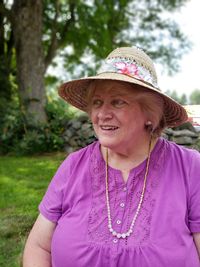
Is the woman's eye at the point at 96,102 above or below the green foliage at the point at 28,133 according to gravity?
above

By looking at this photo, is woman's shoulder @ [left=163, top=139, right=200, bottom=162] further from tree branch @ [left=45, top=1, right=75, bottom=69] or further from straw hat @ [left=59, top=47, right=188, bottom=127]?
tree branch @ [left=45, top=1, right=75, bottom=69]

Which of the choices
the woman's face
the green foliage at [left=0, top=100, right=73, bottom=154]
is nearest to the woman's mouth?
the woman's face

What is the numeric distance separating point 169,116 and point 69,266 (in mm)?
793

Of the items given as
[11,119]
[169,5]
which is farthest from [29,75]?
[169,5]

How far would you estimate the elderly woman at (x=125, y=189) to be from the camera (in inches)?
64.8

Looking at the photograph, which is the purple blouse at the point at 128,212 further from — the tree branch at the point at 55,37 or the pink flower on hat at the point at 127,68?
the tree branch at the point at 55,37

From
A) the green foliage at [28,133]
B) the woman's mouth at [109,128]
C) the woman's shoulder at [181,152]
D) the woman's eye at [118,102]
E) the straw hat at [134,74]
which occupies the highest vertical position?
the straw hat at [134,74]

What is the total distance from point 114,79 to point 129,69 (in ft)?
0.31

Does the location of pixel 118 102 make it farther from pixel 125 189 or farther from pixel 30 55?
pixel 30 55

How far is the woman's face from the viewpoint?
5.85 ft

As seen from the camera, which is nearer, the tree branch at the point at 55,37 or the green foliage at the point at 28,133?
the green foliage at the point at 28,133

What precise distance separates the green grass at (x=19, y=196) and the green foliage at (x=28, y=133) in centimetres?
41

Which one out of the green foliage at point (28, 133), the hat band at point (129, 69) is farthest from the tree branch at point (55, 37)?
the hat band at point (129, 69)

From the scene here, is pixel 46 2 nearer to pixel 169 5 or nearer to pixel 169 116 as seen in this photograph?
pixel 169 5
